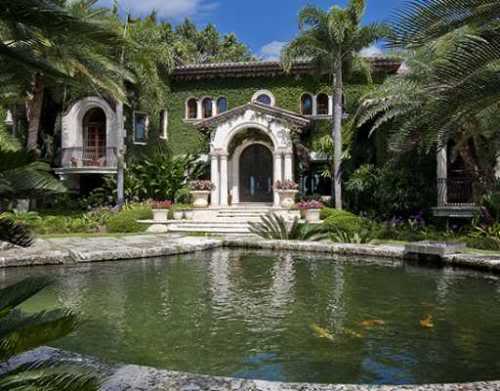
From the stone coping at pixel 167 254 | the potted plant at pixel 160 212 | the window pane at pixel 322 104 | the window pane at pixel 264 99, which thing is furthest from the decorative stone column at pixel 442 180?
the potted plant at pixel 160 212

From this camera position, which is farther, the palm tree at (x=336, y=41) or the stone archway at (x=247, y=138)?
the stone archway at (x=247, y=138)

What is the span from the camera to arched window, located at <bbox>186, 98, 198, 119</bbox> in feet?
95.6

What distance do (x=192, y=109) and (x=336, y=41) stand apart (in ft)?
34.4

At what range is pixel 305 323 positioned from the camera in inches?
272

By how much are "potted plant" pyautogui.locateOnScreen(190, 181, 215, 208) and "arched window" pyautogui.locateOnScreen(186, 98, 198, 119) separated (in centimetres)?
621

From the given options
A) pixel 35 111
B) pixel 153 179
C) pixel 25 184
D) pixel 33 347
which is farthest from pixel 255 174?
pixel 33 347

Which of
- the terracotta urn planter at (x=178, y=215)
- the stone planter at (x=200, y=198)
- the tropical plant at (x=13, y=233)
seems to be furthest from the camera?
the stone planter at (x=200, y=198)

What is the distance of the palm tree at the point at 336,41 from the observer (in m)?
21.2

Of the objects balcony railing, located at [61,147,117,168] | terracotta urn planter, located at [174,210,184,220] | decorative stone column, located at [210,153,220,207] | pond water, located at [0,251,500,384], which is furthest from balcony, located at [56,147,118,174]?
pond water, located at [0,251,500,384]

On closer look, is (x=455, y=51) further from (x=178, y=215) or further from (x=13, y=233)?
(x=178, y=215)

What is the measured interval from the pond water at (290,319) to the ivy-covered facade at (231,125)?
47.3 feet

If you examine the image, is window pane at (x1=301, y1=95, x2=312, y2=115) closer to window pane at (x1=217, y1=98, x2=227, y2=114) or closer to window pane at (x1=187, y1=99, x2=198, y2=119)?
window pane at (x1=217, y1=98, x2=227, y2=114)

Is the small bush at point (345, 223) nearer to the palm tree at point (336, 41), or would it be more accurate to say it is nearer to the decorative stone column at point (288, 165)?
the palm tree at point (336, 41)

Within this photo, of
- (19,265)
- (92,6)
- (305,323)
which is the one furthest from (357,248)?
(92,6)
